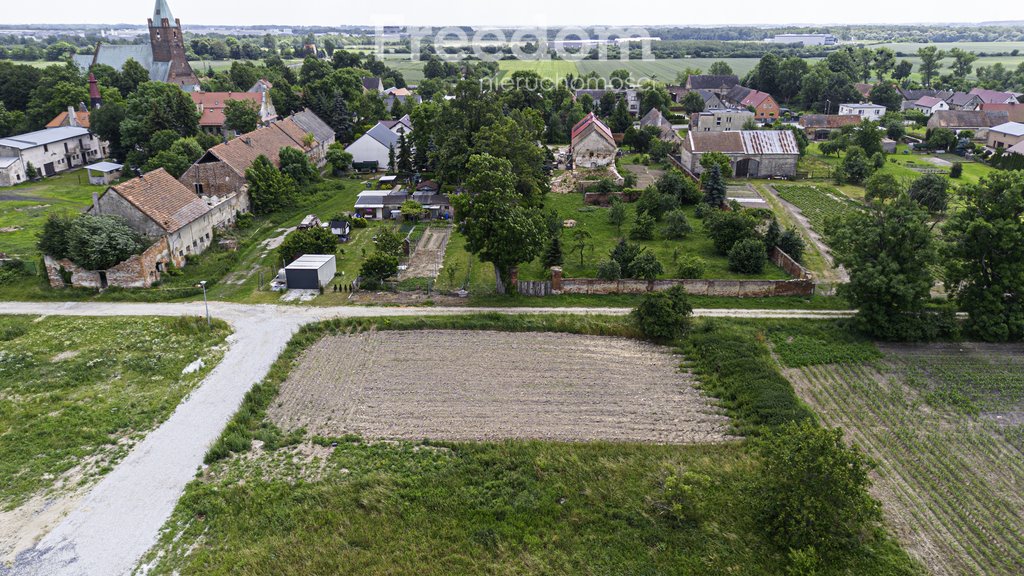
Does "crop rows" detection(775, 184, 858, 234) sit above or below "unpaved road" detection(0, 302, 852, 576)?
above

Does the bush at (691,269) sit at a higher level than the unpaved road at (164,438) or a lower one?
higher

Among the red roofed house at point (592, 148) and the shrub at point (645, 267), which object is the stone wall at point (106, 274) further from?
the red roofed house at point (592, 148)

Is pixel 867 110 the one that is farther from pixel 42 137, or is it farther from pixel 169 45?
pixel 42 137

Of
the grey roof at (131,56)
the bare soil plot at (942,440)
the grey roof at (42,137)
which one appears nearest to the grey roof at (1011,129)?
the bare soil plot at (942,440)

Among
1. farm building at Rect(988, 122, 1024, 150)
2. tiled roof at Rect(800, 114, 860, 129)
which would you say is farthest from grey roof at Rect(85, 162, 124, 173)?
farm building at Rect(988, 122, 1024, 150)

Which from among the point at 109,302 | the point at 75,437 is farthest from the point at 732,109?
the point at 75,437

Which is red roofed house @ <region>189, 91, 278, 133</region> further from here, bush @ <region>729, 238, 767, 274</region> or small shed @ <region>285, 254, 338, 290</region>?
bush @ <region>729, 238, 767, 274</region>

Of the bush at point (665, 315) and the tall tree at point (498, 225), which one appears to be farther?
the tall tree at point (498, 225)
